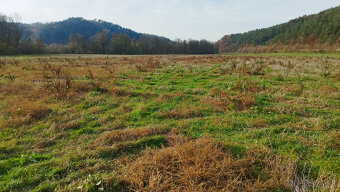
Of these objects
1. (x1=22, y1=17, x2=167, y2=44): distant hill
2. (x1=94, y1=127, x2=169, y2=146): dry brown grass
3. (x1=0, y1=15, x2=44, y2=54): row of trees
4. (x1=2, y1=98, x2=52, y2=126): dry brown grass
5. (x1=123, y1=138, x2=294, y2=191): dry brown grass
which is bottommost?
(x1=123, y1=138, x2=294, y2=191): dry brown grass

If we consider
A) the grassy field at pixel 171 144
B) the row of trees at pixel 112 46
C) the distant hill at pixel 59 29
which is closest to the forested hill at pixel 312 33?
the row of trees at pixel 112 46

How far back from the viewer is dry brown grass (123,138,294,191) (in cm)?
274

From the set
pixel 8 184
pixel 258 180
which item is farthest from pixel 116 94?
pixel 258 180

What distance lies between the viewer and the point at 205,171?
3000 mm

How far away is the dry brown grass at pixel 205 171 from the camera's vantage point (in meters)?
2.74

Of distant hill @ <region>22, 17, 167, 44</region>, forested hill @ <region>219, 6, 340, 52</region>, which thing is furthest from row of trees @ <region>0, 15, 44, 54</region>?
distant hill @ <region>22, 17, 167, 44</region>

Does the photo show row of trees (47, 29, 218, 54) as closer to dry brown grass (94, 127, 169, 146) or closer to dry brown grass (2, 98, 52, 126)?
dry brown grass (2, 98, 52, 126)

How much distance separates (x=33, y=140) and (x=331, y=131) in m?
7.76

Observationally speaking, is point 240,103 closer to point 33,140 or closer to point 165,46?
point 33,140

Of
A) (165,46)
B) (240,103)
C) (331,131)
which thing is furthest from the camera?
(165,46)

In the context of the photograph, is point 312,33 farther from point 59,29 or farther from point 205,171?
point 59,29

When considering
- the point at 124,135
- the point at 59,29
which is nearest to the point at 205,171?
the point at 124,135

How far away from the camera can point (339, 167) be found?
306 centimetres

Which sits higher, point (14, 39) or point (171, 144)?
point (14, 39)
